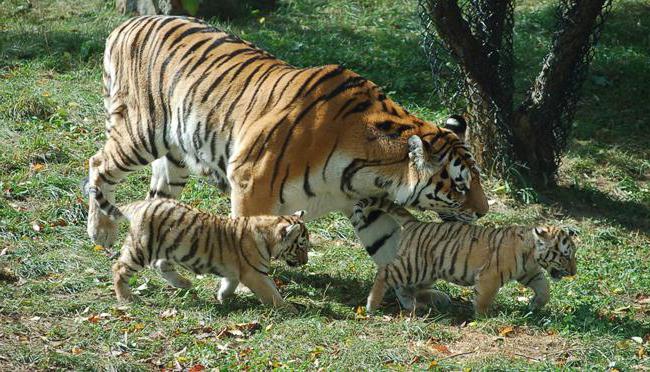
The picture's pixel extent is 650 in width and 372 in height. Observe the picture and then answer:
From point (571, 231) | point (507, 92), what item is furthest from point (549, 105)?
point (571, 231)

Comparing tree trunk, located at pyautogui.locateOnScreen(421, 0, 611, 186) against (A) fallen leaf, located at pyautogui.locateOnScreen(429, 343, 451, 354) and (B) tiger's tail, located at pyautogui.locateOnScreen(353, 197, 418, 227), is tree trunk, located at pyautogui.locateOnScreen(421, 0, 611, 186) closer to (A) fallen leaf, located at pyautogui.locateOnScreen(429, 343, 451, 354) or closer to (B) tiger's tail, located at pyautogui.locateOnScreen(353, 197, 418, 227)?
(B) tiger's tail, located at pyautogui.locateOnScreen(353, 197, 418, 227)

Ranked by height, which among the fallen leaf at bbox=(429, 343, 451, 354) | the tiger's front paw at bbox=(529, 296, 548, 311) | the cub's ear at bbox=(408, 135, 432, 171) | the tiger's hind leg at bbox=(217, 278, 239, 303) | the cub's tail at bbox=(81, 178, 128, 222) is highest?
the cub's ear at bbox=(408, 135, 432, 171)

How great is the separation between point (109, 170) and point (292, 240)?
194 centimetres

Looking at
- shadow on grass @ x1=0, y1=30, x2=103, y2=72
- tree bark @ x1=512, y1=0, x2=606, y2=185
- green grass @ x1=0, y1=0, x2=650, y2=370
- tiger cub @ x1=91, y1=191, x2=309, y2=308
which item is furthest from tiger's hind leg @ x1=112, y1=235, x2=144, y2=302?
shadow on grass @ x1=0, y1=30, x2=103, y2=72

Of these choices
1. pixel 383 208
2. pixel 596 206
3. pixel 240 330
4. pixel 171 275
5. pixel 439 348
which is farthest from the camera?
pixel 596 206

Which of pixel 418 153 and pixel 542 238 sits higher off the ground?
pixel 418 153

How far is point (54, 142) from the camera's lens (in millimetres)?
9586

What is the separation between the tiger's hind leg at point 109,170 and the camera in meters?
7.72

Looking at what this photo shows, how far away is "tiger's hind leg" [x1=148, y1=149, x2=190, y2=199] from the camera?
815cm

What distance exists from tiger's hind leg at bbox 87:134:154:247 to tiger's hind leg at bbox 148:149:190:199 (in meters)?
0.35

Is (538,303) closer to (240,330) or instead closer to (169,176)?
(240,330)

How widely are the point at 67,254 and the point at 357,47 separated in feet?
18.6

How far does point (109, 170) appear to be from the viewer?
7.88 meters

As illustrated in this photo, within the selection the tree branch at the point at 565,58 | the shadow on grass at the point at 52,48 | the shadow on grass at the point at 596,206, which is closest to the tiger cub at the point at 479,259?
the shadow on grass at the point at 596,206
